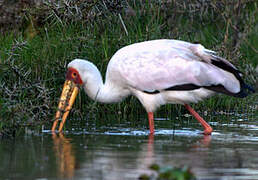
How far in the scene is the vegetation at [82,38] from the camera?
8.88 metres

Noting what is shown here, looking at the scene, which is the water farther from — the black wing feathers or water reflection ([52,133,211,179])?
the black wing feathers

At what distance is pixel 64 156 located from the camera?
20.7ft

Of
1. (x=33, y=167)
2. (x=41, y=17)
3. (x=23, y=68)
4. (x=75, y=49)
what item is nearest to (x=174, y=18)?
(x=41, y=17)

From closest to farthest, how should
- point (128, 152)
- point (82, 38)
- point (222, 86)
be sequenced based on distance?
1. point (128, 152)
2. point (222, 86)
3. point (82, 38)

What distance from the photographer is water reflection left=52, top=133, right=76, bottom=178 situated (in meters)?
5.54

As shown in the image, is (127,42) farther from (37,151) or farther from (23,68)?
(37,151)

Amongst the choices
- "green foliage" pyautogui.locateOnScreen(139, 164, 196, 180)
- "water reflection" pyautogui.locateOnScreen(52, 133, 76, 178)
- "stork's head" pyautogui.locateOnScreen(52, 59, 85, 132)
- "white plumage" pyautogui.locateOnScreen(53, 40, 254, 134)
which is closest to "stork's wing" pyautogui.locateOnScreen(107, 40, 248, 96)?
"white plumage" pyautogui.locateOnScreen(53, 40, 254, 134)

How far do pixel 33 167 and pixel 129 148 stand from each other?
1391 millimetres

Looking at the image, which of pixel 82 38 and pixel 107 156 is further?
pixel 82 38

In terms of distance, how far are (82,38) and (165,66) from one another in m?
1.82

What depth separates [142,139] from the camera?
766 cm

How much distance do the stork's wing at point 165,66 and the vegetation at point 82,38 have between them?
0.68 meters

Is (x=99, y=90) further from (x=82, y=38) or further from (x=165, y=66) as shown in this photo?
(x=82, y=38)

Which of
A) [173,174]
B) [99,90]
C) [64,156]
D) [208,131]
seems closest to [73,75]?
[99,90]
